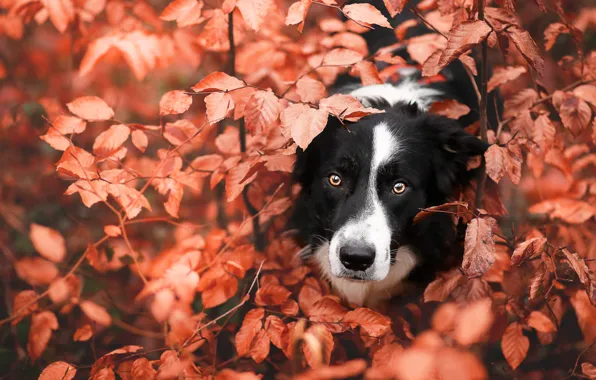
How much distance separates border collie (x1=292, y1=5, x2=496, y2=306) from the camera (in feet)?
7.50

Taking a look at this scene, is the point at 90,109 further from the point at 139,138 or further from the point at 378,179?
the point at 378,179

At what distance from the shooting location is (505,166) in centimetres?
195

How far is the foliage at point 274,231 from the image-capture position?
5.93 feet

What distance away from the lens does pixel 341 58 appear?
2.17m

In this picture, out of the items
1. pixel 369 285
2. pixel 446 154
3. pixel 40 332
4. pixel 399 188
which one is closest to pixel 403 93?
pixel 446 154

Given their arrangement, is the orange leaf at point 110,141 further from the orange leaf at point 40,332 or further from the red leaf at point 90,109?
the orange leaf at point 40,332

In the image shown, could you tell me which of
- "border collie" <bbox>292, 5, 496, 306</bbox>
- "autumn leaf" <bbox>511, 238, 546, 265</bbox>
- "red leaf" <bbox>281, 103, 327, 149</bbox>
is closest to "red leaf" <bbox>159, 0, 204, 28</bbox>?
"red leaf" <bbox>281, 103, 327, 149</bbox>

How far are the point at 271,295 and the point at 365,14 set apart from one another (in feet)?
3.51

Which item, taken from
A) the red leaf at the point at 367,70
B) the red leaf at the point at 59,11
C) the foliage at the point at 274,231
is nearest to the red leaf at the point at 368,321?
the foliage at the point at 274,231

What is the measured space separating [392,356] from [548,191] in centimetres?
158

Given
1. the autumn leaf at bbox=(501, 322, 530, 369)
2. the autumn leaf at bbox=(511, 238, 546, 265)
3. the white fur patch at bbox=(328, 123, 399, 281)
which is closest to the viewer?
the autumn leaf at bbox=(511, 238, 546, 265)

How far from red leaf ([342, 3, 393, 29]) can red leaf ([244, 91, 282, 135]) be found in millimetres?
390

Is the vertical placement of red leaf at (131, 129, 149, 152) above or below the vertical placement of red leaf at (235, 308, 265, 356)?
above

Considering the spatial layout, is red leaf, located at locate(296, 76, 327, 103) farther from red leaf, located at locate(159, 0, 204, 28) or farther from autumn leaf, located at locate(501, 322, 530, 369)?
autumn leaf, located at locate(501, 322, 530, 369)
